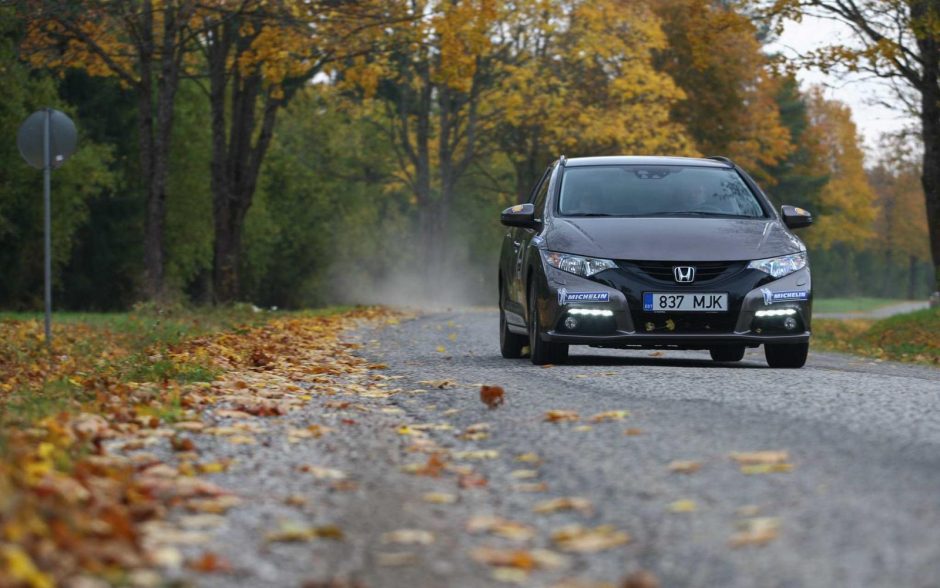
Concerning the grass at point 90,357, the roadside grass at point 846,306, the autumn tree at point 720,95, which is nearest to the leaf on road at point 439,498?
the grass at point 90,357

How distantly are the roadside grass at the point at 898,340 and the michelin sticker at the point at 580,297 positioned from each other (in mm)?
7122

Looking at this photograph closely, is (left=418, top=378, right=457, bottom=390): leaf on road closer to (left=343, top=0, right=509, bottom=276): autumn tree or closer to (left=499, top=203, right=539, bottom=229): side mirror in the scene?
(left=499, top=203, right=539, bottom=229): side mirror

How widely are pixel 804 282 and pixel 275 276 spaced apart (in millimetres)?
49231

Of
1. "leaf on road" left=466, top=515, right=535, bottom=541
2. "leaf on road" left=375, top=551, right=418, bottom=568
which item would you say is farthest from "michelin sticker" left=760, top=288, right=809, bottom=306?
"leaf on road" left=375, top=551, right=418, bottom=568

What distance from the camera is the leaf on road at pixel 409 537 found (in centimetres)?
473

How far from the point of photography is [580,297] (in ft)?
36.4

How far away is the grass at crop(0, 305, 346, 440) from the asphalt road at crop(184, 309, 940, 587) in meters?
1.61

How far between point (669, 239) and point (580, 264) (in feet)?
2.37

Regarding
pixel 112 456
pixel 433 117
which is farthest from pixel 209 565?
pixel 433 117

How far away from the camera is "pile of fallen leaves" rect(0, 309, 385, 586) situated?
13.6 ft

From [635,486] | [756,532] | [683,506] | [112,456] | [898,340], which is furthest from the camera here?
[898,340]

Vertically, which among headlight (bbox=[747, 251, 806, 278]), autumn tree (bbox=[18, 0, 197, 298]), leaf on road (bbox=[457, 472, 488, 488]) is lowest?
leaf on road (bbox=[457, 472, 488, 488])

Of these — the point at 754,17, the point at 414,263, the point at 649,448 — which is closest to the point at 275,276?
the point at 414,263

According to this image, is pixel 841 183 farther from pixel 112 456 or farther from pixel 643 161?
pixel 112 456
